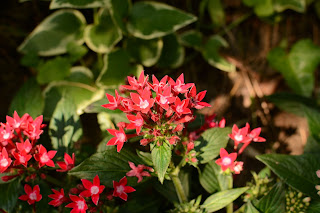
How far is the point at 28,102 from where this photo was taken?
1.42m

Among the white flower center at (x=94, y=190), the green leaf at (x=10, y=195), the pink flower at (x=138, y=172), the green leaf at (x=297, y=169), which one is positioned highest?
the pink flower at (x=138, y=172)

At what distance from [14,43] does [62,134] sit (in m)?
0.99

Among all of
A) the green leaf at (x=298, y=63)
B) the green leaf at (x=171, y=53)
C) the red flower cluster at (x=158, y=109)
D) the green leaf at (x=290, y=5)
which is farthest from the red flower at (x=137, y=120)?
the green leaf at (x=290, y=5)

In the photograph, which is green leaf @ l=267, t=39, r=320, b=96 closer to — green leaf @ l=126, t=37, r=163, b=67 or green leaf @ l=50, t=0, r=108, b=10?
green leaf @ l=126, t=37, r=163, b=67

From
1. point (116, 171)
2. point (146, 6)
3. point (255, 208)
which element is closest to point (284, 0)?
point (146, 6)

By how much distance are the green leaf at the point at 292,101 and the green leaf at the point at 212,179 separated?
23.4 inches

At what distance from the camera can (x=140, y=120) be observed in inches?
30.6

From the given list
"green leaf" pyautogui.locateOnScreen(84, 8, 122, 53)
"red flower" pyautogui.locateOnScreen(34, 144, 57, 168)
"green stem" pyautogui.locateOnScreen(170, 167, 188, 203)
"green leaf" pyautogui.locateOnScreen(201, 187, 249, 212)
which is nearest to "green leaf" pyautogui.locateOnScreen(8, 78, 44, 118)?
"green leaf" pyautogui.locateOnScreen(84, 8, 122, 53)

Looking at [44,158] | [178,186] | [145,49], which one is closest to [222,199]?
[178,186]

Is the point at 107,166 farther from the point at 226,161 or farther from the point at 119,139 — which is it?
the point at 226,161

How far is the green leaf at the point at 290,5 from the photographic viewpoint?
5.48ft

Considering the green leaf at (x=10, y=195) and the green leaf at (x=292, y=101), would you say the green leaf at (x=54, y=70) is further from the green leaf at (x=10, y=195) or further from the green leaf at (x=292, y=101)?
the green leaf at (x=292, y=101)

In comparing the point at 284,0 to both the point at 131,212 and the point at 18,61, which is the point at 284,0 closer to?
the point at 131,212

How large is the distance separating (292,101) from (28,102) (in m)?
1.25
